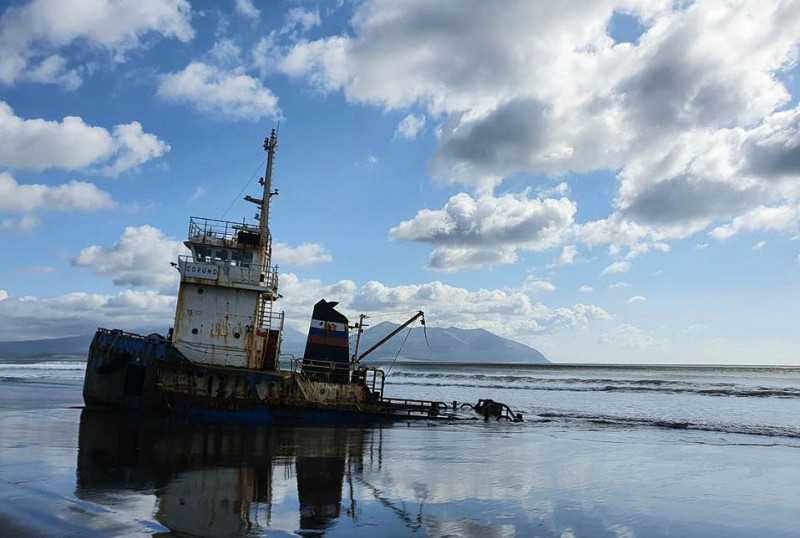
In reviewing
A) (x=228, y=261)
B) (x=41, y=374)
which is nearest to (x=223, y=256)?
(x=228, y=261)

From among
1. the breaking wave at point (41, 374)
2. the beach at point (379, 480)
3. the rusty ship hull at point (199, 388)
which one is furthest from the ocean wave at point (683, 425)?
the breaking wave at point (41, 374)

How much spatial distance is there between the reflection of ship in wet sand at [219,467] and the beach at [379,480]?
59mm

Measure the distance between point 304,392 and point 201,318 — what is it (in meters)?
5.96

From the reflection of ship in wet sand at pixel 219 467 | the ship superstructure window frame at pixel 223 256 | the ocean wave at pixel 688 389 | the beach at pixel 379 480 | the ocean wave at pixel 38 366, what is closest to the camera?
the beach at pixel 379 480

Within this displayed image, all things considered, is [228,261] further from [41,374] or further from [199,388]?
[41,374]

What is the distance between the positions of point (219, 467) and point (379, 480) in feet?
14.5

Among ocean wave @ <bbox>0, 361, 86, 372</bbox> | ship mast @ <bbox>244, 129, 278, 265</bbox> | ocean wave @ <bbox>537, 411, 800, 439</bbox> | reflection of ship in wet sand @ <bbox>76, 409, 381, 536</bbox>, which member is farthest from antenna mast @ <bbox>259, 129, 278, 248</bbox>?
ocean wave @ <bbox>0, 361, 86, 372</bbox>

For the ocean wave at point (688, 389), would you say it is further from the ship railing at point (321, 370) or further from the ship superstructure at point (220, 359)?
the ship superstructure at point (220, 359)

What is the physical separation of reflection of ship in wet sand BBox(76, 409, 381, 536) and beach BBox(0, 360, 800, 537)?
59mm

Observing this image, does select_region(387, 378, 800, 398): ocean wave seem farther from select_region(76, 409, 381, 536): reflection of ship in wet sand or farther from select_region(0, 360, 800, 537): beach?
select_region(76, 409, 381, 536): reflection of ship in wet sand

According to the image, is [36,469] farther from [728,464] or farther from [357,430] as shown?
[728,464]

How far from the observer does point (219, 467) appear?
1435 centimetres

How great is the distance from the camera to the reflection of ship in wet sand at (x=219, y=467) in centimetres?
1013

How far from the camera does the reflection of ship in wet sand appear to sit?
33.2ft
